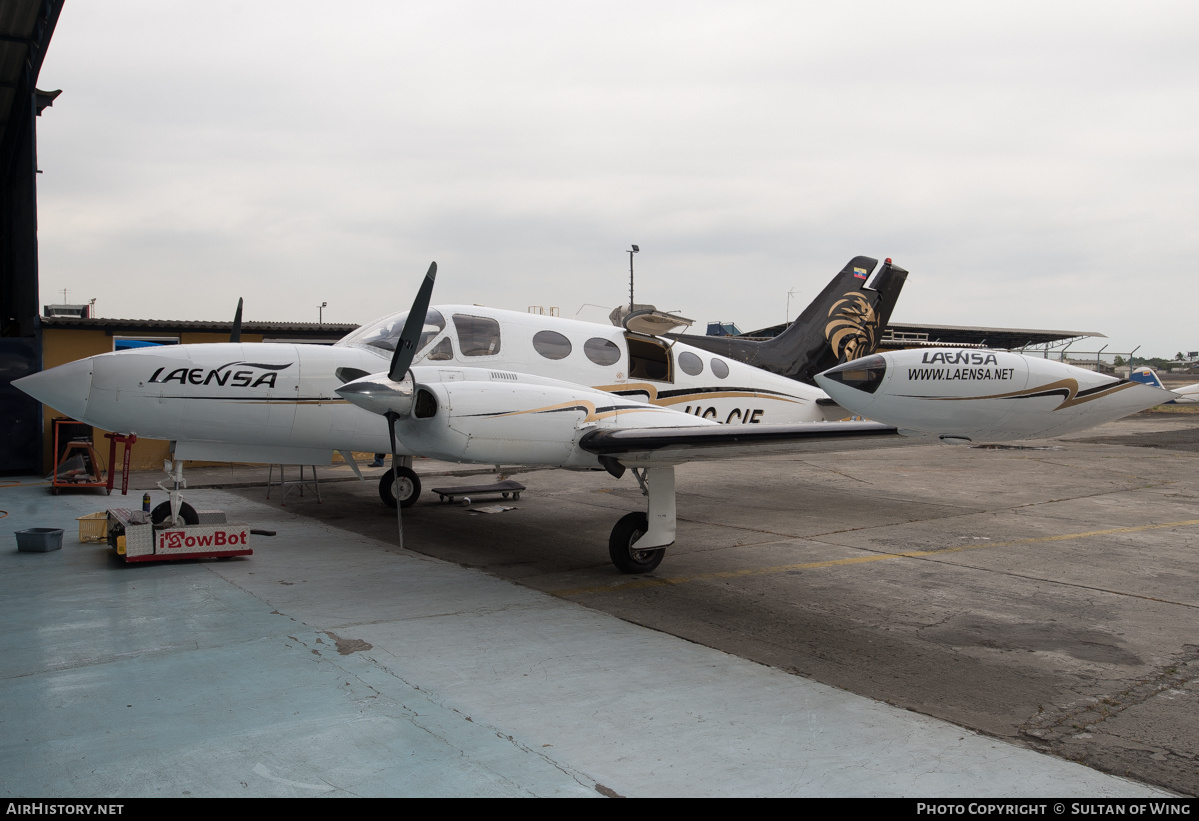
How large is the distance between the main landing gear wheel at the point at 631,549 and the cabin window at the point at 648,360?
2.65m

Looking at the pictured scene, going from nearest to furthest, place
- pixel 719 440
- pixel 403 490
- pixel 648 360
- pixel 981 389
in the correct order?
pixel 981 389
pixel 719 440
pixel 648 360
pixel 403 490

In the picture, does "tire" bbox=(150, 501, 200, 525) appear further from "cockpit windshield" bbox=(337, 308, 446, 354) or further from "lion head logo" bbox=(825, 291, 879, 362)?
"lion head logo" bbox=(825, 291, 879, 362)

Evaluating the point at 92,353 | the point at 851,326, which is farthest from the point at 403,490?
the point at 92,353

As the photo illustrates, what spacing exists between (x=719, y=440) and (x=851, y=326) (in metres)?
7.28

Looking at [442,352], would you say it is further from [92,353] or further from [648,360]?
[92,353]

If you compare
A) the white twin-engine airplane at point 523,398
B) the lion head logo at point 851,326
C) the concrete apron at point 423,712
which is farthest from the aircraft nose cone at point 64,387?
the lion head logo at point 851,326

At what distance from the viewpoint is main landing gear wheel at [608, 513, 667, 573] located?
7652 millimetres

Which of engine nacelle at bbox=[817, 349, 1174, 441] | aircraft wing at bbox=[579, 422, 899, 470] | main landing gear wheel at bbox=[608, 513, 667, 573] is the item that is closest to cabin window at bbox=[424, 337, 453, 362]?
aircraft wing at bbox=[579, 422, 899, 470]

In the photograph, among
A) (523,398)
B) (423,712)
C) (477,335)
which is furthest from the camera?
(477,335)

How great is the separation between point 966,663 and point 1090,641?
1.28 metres

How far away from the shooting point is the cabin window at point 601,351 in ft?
31.6

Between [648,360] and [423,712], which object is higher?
[648,360]

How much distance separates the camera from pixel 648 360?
10.2 m

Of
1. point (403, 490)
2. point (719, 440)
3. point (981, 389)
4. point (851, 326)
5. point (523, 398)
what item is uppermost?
point (851, 326)
